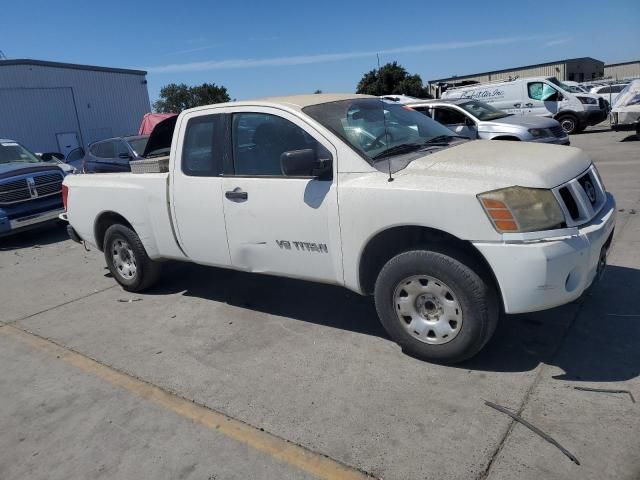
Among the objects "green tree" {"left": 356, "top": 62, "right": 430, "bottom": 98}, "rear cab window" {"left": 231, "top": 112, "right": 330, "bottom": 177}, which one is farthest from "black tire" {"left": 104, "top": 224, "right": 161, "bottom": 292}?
"green tree" {"left": 356, "top": 62, "right": 430, "bottom": 98}

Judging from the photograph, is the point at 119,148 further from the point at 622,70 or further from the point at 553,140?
the point at 622,70

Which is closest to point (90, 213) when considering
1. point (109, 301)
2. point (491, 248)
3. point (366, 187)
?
point (109, 301)

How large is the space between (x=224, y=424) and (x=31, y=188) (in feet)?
25.9

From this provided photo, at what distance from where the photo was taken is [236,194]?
14.4 feet

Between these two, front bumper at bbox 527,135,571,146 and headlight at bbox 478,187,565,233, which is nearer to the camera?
headlight at bbox 478,187,565,233

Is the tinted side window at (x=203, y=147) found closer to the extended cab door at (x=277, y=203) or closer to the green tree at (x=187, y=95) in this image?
the extended cab door at (x=277, y=203)

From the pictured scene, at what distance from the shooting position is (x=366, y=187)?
144 inches

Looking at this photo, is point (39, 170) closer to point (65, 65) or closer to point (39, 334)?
point (39, 334)

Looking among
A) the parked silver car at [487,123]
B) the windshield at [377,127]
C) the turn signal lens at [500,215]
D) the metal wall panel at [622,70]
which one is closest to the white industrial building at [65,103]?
the parked silver car at [487,123]

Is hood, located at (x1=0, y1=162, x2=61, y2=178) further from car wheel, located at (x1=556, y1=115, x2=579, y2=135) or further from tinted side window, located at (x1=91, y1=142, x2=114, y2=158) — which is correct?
car wheel, located at (x1=556, y1=115, x2=579, y2=135)

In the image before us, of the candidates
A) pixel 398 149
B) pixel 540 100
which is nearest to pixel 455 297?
pixel 398 149

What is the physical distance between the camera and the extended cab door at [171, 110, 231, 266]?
4.59 m

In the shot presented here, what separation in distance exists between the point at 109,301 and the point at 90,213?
3.28 ft

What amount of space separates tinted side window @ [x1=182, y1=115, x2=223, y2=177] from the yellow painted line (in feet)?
5.93
